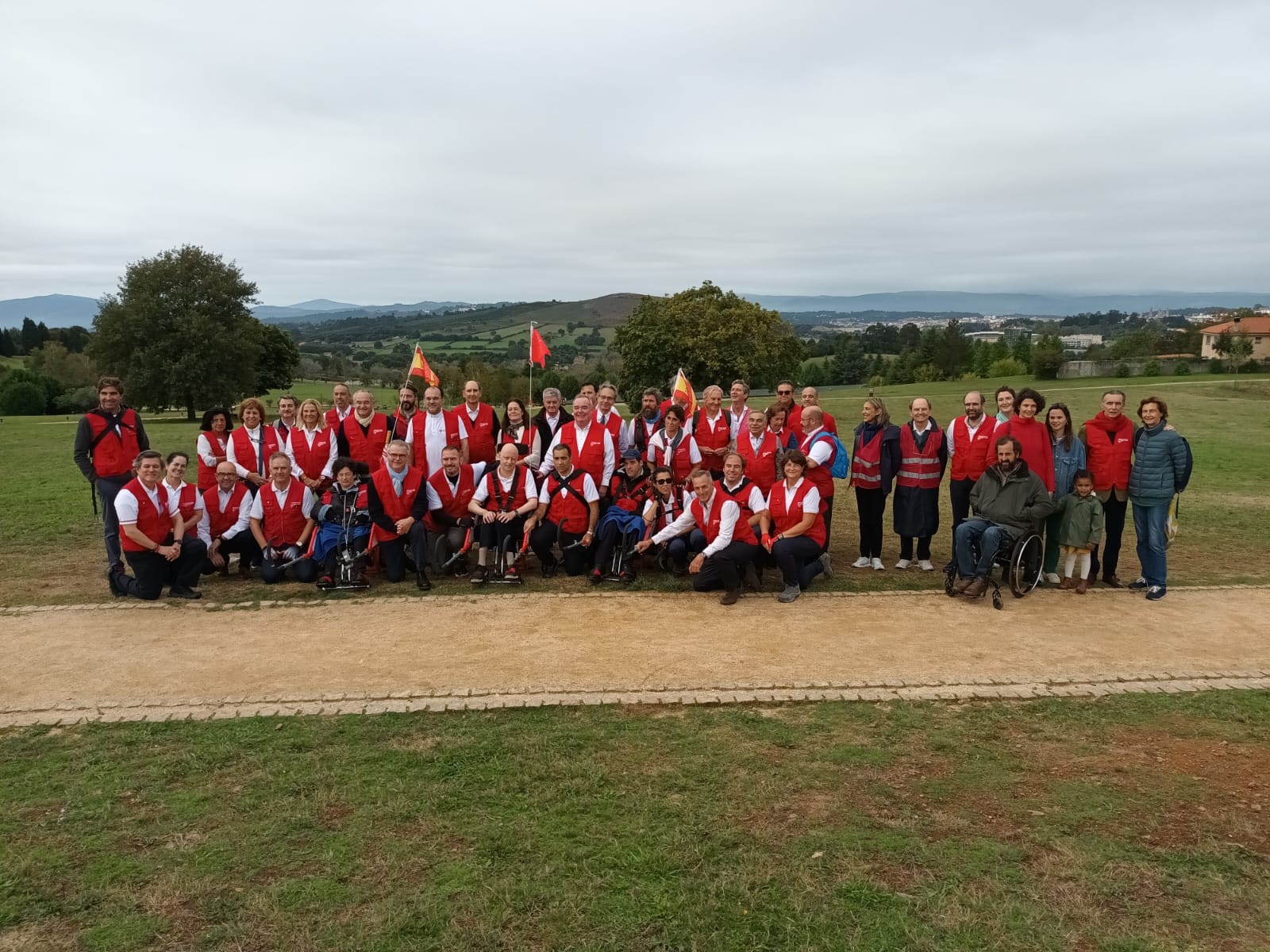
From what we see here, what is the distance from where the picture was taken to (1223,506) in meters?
13.2

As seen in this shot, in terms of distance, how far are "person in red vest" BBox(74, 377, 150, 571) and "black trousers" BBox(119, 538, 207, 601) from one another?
2.67 ft

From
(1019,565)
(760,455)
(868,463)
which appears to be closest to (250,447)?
(760,455)

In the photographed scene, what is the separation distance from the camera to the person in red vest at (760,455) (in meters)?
8.72

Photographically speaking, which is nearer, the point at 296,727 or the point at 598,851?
the point at 598,851

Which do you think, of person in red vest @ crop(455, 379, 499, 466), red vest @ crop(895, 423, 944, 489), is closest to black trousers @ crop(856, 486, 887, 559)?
red vest @ crop(895, 423, 944, 489)

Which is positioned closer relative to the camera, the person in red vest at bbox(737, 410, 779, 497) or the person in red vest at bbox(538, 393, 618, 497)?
the person in red vest at bbox(737, 410, 779, 497)

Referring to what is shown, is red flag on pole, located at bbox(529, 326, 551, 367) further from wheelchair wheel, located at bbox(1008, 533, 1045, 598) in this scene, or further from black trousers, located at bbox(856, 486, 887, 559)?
wheelchair wheel, located at bbox(1008, 533, 1045, 598)

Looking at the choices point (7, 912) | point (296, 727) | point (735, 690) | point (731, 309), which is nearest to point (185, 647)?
point (296, 727)

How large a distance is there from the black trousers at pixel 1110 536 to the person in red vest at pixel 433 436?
258 inches

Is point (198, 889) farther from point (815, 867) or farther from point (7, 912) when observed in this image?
point (815, 867)

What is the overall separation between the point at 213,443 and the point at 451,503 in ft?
8.74

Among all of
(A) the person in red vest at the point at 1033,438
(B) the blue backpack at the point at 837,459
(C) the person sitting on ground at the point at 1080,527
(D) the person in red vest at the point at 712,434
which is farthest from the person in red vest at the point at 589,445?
(C) the person sitting on ground at the point at 1080,527

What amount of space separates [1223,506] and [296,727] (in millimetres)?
13914

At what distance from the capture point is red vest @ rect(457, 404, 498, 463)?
944 cm
